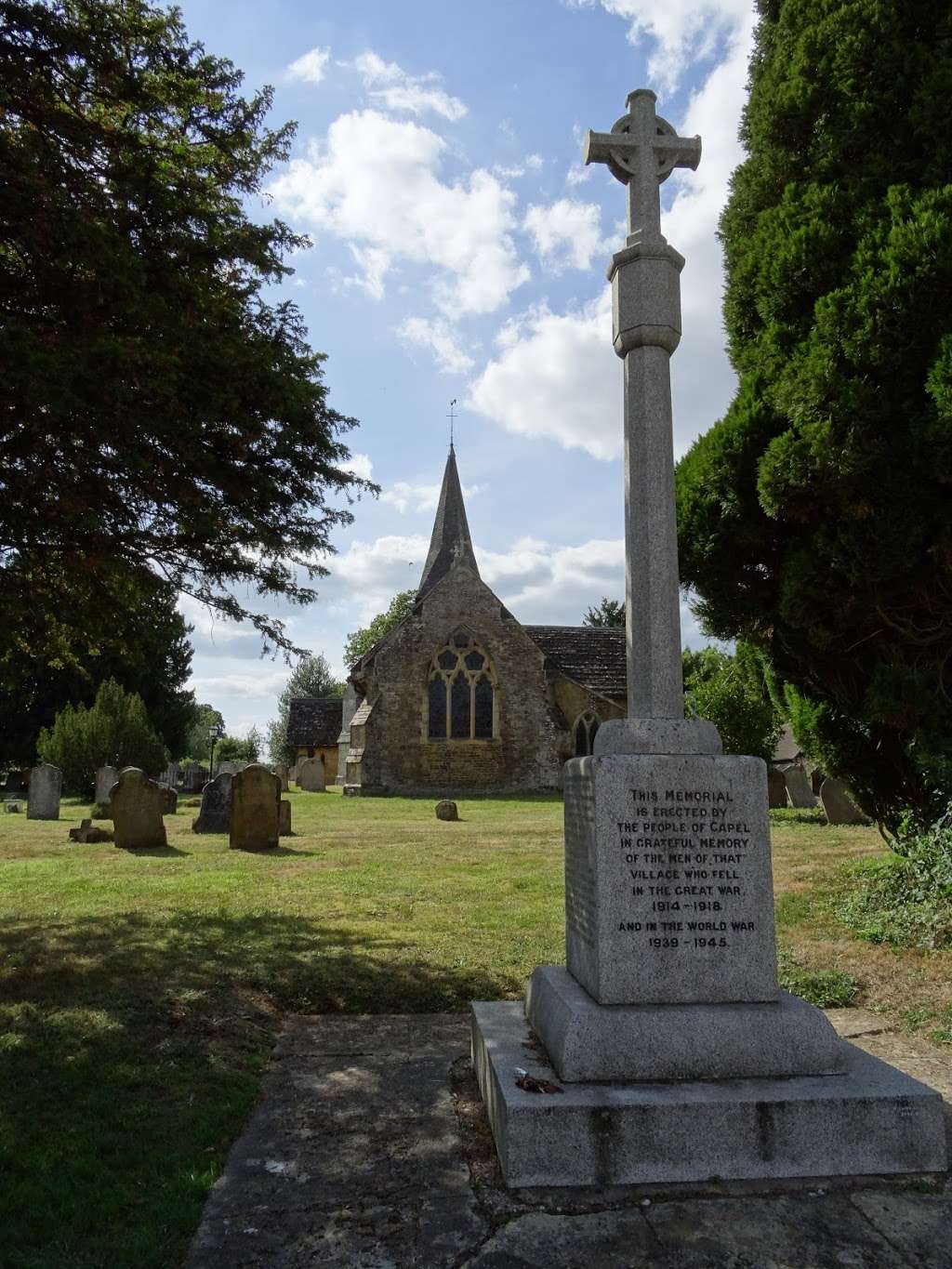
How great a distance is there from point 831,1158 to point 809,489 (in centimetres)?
504

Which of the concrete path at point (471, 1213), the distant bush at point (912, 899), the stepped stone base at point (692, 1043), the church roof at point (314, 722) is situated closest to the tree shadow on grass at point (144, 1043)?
the concrete path at point (471, 1213)

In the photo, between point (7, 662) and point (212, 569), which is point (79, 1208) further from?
point (7, 662)

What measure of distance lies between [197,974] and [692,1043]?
3.99 meters

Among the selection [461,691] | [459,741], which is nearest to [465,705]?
[461,691]

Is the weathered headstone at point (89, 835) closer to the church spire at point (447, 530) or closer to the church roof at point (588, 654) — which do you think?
the church roof at point (588, 654)

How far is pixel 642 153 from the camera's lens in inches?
176

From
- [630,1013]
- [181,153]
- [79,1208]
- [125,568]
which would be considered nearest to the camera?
[79,1208]

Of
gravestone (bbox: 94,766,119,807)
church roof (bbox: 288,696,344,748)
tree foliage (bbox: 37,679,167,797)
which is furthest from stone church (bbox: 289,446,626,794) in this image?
church roof (bbox: 288,696,344,748)

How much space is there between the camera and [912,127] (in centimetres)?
712

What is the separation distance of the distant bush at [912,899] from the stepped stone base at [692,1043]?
3.72 metres

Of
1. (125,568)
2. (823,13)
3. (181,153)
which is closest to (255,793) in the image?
(125,568)

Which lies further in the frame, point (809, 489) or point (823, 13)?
point (823, 13)

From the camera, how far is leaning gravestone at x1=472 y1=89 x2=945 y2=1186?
3.16 meters

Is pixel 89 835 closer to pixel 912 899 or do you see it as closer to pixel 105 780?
pixel 105 780
